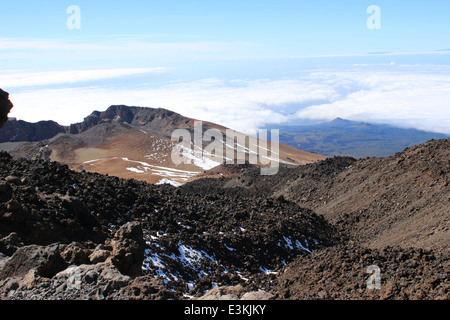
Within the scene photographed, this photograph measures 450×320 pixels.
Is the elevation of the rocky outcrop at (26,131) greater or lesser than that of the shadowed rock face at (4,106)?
lesser

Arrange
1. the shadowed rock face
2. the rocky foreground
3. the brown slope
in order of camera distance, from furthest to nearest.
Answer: the brown slope, the shadowed rock face, the rocky foreground

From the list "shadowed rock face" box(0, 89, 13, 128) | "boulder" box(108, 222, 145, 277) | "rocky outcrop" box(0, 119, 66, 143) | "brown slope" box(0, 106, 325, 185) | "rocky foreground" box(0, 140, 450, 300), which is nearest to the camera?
"rocky foreground" box(0, 140, 450, 300)

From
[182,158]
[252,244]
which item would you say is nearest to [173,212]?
[252,244]

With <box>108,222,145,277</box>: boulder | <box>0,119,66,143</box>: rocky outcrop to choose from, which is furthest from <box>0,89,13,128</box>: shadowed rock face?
<box>0,119,66,143</box>: rocky outcrop

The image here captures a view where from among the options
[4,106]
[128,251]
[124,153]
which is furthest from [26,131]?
[128,251]

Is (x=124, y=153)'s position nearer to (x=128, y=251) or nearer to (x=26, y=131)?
(x=26, y=131)

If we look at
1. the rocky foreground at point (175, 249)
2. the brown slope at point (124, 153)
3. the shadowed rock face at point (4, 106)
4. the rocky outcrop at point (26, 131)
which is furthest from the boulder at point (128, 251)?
the rocky outcrop at point (26, 131)

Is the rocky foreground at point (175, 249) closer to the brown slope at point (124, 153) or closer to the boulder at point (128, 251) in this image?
the boulder at point (128, 251)

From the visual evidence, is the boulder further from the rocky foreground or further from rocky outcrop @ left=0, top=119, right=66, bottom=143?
rocky outcrop @ left=0, top=119, right=66, bottom=143
